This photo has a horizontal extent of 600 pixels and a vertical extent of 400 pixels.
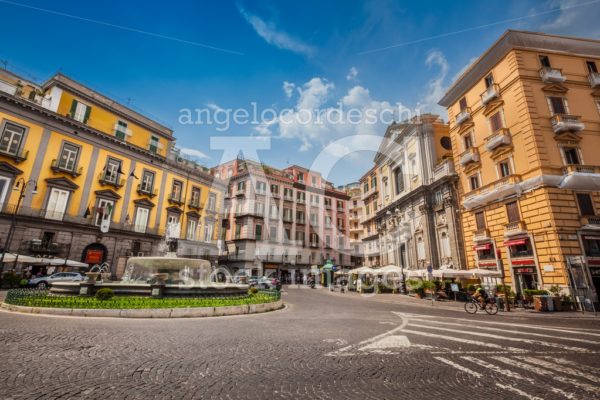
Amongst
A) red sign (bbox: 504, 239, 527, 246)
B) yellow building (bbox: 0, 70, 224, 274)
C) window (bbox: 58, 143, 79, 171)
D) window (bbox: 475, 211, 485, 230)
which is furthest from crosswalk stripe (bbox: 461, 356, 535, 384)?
window (bbox: 58, 143, 79, 171)

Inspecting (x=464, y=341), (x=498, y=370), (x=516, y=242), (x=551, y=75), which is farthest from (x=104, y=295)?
(x=551, y=75)

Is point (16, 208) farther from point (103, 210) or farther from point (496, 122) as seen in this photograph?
point (496, 122)

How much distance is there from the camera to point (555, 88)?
20094mm

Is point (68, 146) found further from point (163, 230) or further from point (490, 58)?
point (490, 58)

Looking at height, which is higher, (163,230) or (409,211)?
(409,211)

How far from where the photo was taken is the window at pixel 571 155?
18.9 m

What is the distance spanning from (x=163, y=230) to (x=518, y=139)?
111 ft

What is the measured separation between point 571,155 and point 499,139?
4279mm

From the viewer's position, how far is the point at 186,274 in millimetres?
Result: 15820

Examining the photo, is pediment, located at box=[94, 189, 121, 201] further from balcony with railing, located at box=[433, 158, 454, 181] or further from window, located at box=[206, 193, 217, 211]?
balcony with railing, located at box=[433, 158, 454, 181]

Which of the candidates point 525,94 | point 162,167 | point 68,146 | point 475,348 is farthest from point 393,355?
point 162,167

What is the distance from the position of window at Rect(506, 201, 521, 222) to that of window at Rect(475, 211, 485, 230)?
2.24 m

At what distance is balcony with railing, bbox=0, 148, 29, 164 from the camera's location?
21844mm

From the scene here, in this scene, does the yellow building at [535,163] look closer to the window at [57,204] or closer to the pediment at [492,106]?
the pediment at [492,106]
